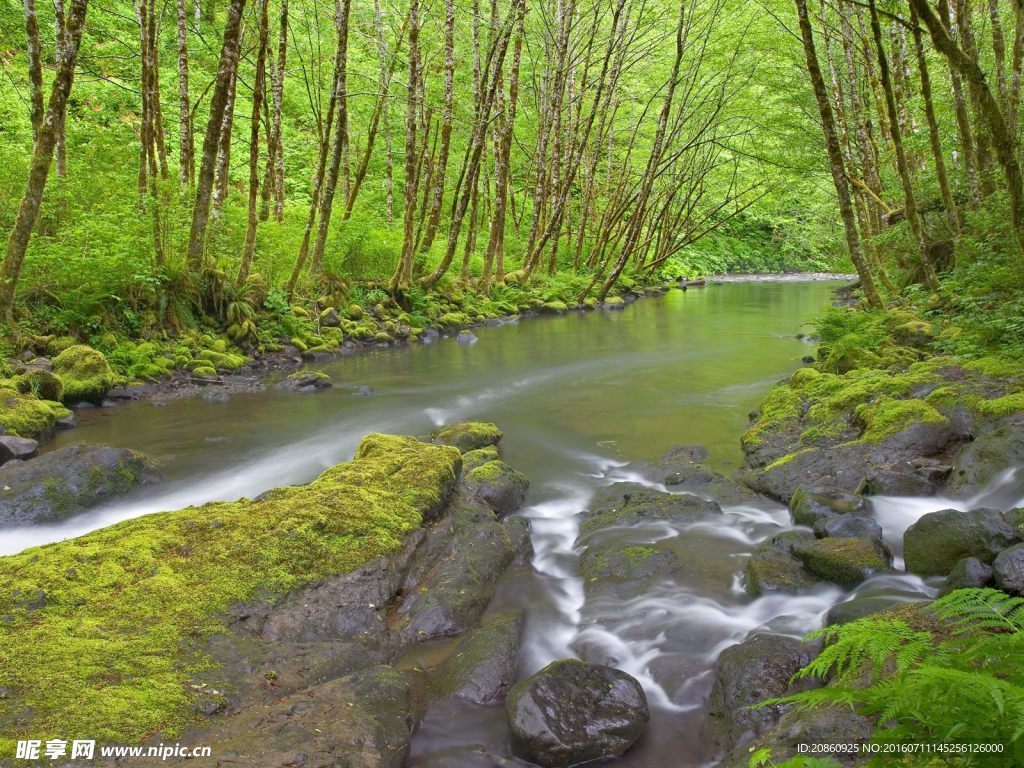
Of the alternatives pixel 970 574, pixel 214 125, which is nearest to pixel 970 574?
pixel 970 574

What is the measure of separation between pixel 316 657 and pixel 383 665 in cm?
40

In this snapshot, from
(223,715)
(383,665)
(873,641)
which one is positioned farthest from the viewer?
(383,665)

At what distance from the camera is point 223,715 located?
3.28m

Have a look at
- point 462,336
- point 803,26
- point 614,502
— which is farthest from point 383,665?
point 462,336

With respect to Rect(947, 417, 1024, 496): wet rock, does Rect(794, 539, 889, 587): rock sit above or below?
below

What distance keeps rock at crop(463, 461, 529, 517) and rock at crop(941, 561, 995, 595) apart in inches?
152

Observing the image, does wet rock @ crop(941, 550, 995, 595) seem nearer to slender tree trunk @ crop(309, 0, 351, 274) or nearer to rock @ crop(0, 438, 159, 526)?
rock @ crop(0, 438, 159, 526)

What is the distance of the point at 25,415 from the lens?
28.2 ft

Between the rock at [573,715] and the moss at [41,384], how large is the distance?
9342mm

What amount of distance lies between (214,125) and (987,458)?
1218 centimetres

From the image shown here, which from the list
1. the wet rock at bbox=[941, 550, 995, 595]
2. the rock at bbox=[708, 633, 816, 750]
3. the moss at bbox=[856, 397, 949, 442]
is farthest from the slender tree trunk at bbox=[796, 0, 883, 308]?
the rock at bbox=[708, 633, 816, 750]

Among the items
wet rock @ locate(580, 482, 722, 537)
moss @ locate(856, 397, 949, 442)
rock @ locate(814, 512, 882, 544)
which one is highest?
moss @ locate(856, 397, 949, 442)

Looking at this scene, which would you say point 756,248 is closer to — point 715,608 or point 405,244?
point 405,244

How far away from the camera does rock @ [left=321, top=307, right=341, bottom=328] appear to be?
1605 cm
